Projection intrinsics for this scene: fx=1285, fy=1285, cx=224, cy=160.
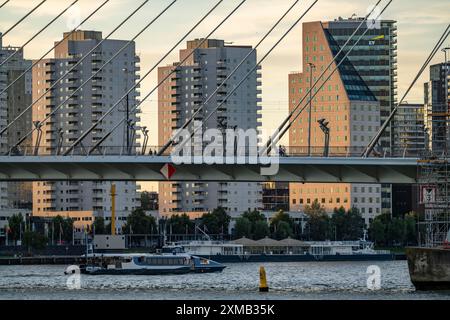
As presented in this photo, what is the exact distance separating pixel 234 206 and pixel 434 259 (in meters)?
141

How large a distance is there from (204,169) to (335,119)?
13898cm

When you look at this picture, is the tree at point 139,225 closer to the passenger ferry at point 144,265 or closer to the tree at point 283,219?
the tree at point 283,219

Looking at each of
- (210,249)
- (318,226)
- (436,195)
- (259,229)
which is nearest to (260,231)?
(259,229)

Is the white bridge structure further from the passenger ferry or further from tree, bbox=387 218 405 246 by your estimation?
tree, bbox=387 218 405 246

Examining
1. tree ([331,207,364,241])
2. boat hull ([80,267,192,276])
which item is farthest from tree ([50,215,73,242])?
boat hull ([80,267,192,276])

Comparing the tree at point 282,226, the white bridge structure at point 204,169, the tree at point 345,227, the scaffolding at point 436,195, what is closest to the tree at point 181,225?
the tree at point 282,226

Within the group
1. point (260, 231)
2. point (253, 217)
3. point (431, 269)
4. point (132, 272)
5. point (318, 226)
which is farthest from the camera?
point (253, 217)

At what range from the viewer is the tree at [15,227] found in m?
161

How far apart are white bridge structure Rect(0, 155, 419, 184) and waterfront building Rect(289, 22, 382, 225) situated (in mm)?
132841

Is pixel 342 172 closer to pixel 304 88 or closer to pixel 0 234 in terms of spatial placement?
pixel 0 234

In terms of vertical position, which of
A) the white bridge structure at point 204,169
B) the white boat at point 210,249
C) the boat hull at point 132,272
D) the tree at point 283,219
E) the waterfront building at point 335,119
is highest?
the waterfront building at point 335,119

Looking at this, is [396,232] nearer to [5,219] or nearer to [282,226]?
[282,226]

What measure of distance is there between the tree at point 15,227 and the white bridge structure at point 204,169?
105m

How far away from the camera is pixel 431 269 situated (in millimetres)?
56594
